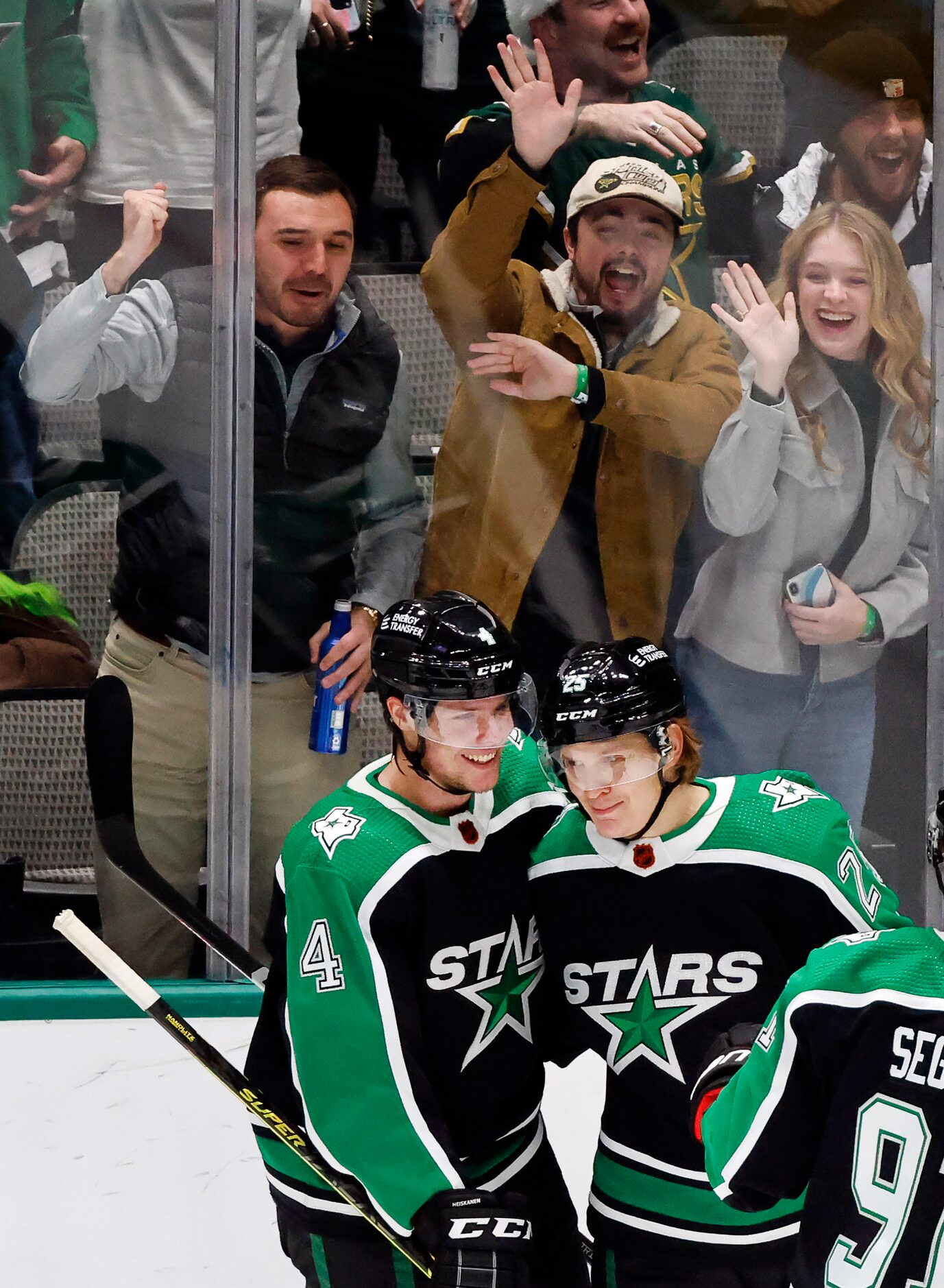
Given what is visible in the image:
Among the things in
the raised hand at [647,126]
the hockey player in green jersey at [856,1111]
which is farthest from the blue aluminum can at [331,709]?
the hockey player in green jersey at [856,1111]

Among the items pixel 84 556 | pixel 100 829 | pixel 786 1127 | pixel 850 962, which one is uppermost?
pixel 850 962

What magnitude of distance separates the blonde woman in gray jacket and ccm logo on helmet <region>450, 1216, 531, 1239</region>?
6.66ft

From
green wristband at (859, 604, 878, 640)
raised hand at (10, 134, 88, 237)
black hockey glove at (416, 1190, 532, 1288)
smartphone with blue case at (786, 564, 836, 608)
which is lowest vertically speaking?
green wristband at (859, 604, 878, 640)

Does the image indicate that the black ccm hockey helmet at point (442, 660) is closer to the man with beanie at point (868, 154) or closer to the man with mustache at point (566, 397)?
the man with mustache at point (566, 397)

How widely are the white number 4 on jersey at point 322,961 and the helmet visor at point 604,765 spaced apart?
0.31 m

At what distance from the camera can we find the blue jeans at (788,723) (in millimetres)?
3430

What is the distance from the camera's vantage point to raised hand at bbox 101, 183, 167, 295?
10.5 ft

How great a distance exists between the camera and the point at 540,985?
67.6 inches

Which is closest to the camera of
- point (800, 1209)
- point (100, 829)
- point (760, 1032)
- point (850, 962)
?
point (850, 962)

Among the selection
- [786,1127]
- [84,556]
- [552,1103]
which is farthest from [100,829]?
[786,1127]

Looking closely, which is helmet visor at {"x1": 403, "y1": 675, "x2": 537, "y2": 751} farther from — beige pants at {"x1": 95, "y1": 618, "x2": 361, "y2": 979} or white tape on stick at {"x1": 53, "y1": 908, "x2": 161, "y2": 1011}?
beige pants at {"x1": 95, "y1": 618, "x2": 361, "y2": 979}

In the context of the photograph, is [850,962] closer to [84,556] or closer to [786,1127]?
[786,1127]

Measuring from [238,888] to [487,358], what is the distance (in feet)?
4.34

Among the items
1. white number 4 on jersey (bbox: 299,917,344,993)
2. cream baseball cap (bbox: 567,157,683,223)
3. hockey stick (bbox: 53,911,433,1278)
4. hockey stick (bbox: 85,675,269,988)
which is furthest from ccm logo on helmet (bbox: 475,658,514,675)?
cream baseball cap (bbox: 567,157,683,223)
